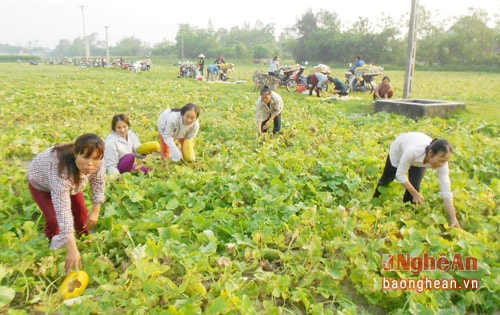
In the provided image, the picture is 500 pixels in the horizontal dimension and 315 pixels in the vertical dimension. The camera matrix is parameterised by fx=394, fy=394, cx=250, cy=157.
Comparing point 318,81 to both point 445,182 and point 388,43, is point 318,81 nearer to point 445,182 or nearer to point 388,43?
point 445,182

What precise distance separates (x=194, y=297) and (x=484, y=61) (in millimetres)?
43135

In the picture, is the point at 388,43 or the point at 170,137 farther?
the point at 388,43

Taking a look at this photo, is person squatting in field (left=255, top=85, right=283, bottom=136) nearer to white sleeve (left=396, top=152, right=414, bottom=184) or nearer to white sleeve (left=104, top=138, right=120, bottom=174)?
white sleeve (left=104, top=138, right=120, bottom=174)

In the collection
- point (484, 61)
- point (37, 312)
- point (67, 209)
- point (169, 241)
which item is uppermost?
point (484, 61)

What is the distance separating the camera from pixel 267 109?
6645 mm

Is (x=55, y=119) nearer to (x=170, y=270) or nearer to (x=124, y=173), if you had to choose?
(x=124, y=173)

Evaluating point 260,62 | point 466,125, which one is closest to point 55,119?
point 466,125

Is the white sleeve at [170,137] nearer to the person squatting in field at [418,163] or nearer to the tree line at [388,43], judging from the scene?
the person squatting in field at [418,163]

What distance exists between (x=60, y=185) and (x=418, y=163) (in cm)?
291

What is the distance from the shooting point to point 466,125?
7.59 meters

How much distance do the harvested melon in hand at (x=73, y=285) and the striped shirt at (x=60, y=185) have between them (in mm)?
276

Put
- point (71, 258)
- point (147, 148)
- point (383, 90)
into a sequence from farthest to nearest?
point (383, 90)
point (147, 148)
point (71, 258)

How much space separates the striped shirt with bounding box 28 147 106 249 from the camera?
2709mm


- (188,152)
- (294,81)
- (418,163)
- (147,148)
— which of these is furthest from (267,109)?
(294,81)
